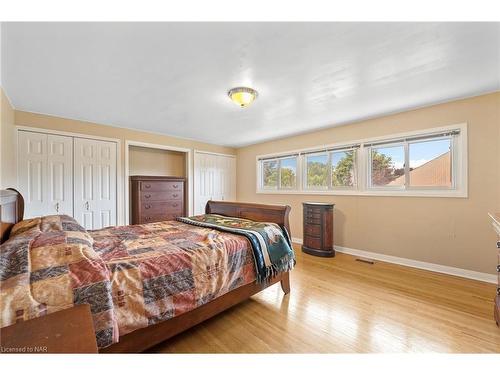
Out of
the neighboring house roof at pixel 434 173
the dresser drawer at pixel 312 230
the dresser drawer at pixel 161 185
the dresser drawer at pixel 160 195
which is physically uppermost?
the neighboring house roof at pixel 434 173

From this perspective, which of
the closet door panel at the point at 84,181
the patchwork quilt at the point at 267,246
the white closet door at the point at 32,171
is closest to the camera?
the patchwork quilt at the point at 267,246

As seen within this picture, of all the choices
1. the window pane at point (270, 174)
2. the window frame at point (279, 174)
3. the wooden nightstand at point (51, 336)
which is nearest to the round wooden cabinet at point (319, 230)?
the window frame at point (279, 174)

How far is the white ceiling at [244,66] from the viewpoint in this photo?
148 cm

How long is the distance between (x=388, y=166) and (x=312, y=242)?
1725mm

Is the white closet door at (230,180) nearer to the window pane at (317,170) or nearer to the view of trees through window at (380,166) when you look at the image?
the view of trees through window at (380,166)

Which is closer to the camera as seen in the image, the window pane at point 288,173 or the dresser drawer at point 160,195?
the dresser drawer at point 160,195

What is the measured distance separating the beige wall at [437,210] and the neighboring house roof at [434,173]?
237 millimetres

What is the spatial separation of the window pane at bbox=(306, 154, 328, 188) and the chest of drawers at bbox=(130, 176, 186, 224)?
2679mm

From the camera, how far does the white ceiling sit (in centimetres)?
148

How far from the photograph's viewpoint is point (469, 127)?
264cm

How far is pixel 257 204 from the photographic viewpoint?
8.70 feet

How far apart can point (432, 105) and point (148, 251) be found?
382 cm
